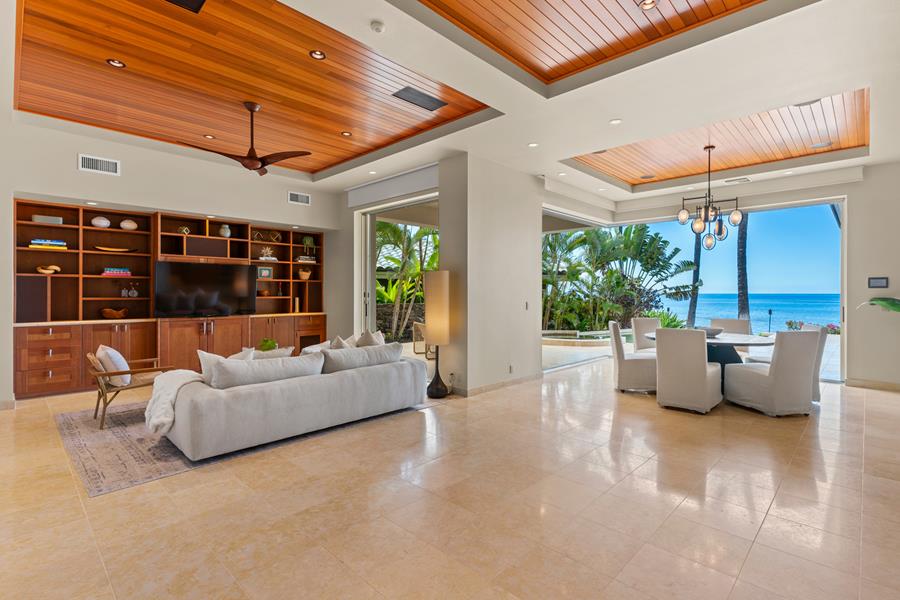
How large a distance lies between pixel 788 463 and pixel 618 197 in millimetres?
5968

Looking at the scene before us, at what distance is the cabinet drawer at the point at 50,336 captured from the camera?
549 centimetres

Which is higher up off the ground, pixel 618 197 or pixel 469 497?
pixel 618 197

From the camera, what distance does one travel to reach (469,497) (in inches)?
114

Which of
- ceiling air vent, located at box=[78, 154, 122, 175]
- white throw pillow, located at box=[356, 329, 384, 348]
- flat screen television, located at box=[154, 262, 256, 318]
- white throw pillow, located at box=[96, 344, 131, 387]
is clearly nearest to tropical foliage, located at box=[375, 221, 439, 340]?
flat screen television, located at box=[154, 262, 256, 318]

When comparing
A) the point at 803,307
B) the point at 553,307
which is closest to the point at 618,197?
the point at 553,307

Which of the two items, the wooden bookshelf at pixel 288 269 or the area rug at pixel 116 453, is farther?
the wooden bookshelf at pixel 288 269

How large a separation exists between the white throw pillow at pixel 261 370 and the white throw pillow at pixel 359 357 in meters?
0.11

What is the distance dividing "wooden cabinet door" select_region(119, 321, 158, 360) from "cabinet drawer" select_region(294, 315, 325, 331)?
7.23 feet

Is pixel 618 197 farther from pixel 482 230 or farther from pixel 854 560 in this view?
pixel 854 560

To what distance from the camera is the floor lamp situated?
568 centimetres

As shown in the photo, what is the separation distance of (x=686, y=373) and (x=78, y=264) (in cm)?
801

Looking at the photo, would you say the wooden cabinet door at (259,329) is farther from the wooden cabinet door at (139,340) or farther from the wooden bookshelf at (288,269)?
the wooden cabinet door at (139,340)

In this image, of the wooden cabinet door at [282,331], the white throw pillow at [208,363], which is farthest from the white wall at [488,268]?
the wooden cabinet door at [282,331]

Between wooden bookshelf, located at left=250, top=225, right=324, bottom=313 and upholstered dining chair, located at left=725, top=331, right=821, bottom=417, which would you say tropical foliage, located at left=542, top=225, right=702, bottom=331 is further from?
upholstered dining chair, located at left=725, top=331, right=821, bottom=417
